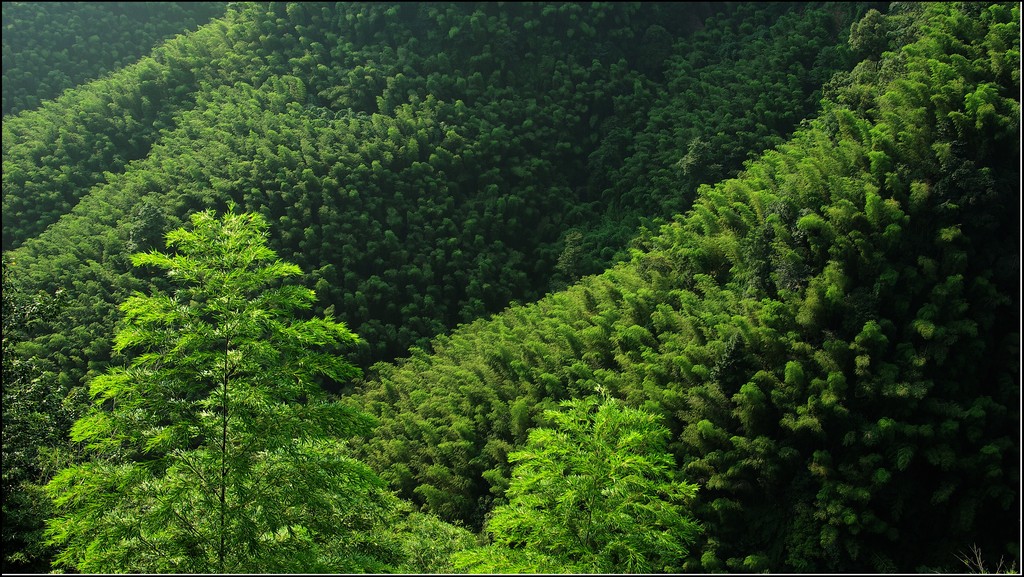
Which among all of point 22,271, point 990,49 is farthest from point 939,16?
point 22,271

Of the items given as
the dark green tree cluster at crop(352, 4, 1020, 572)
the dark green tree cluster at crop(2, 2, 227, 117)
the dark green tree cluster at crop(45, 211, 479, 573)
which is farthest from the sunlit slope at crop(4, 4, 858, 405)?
the dark green tree cluster at crop(45, 211, 479, 573)

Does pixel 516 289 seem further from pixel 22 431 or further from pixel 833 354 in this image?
pixel 22 431

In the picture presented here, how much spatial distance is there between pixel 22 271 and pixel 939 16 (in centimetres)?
3306

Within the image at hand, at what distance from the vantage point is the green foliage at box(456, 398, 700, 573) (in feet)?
39.8

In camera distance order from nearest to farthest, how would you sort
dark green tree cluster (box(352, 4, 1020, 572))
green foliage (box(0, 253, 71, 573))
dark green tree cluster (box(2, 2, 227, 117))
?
green foliage (box(0, 253, 71, 573)) < dark green tree cluster (box(352, 4, 1020, 572)) < dark green tree cluster (box(2, 2, 227, 117))

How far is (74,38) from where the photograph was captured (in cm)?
4778

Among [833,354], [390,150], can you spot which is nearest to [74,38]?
[390,150]

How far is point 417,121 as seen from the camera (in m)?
35.3

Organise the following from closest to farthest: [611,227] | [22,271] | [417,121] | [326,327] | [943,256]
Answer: [326,327]
[943,256]
[22,271]
[611,227]
[417,121]

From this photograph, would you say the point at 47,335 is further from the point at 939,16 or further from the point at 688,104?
the point at 939,16

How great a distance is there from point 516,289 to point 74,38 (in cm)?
3387

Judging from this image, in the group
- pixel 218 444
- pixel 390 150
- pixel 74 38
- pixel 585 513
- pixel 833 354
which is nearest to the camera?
pixel 218 444

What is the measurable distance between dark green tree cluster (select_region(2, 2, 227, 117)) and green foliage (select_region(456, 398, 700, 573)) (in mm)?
42511

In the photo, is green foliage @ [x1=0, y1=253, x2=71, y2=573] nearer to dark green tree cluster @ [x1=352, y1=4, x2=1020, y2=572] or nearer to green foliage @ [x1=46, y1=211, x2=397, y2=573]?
green foliage @ [x1=46, y1=211, x2=397, y2=573]
